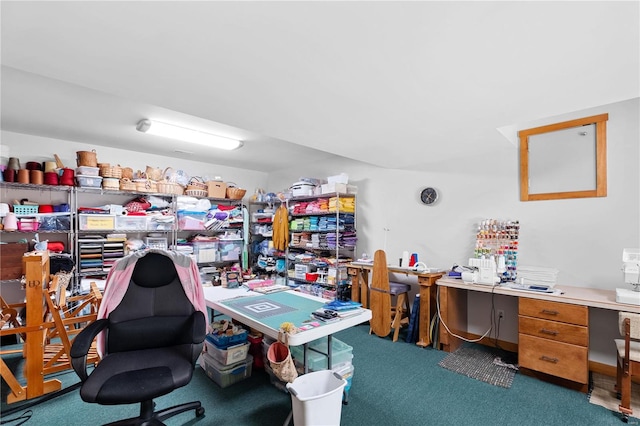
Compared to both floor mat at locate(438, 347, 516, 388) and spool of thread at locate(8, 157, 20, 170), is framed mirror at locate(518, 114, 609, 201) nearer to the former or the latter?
floor mat at locate(438, 347, 516, 388)

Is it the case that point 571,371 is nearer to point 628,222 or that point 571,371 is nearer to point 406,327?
point 628,222

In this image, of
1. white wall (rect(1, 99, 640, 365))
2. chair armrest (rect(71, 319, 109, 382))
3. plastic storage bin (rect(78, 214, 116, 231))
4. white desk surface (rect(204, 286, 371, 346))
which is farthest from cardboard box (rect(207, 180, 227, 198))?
chair armrest (rect(71, 319, 109, 382))

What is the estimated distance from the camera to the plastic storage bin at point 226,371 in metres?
2.54

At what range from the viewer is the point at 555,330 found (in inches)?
103


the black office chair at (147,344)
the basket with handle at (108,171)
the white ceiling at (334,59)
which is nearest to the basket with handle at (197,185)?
the basket with handle at (108,171)

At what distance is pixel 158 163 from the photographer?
5.17 meters

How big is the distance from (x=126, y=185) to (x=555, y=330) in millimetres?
5266

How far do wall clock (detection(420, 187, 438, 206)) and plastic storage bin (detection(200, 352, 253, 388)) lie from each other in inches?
114

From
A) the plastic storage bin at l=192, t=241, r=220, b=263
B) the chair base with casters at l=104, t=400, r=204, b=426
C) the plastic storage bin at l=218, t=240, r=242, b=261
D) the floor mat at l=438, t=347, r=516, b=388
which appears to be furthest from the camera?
the plastic storage bin at l=218, t=240, r=242, b=261

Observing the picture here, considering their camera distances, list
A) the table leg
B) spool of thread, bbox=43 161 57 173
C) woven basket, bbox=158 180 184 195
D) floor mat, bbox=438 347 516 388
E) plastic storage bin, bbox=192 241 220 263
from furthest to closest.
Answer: plastic storage bin, bbox=192 241 220 263 < woven basket, bbox=158 180 184 195 < spool of thread, bbox=43 161 57 173 < the table leg < floor mat, bbox=438 347 516 388

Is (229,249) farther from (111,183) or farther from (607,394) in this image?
(607,394)

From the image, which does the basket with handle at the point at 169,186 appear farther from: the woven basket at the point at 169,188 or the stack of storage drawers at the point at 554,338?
the stack of storage drawers at the point at 554,338

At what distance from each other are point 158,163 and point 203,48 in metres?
4.17

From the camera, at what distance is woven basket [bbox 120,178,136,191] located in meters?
4.35
